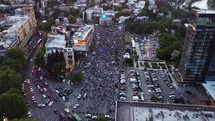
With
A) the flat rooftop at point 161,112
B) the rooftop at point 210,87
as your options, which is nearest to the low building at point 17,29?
the flat rooftop at point 161,112

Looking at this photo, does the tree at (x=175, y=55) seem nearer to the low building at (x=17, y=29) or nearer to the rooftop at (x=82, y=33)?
the rooftop at (x=82, y=33)

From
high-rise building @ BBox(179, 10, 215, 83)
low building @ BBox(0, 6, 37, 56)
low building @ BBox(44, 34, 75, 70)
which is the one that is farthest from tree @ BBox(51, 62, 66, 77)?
high-rise building @ BBox(179, 10, 215, 83)

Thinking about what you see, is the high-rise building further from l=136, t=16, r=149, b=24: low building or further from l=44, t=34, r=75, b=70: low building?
l=136, t=16, r=149, b=24: low building

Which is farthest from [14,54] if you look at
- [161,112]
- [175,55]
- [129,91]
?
[175,55]

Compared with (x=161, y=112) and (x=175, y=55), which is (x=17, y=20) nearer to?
(x=175, y=55)

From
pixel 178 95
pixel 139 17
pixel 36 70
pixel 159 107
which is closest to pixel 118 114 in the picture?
pixel 159 107

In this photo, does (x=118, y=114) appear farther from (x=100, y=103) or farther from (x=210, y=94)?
(x=210, y=94)
